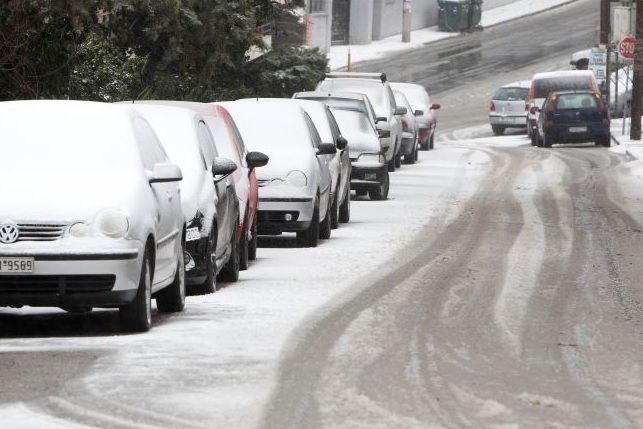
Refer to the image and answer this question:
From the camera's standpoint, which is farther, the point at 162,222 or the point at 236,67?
the point at 236,67

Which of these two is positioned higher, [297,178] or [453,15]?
[453,15]

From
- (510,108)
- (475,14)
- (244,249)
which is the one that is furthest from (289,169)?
(475,14)

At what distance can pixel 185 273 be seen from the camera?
13.6 meters

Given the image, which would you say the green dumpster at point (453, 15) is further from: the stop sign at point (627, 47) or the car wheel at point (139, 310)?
the car wheel at point (139, 310)

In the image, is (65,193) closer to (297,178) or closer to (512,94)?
(297,178)

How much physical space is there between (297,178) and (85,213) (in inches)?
297

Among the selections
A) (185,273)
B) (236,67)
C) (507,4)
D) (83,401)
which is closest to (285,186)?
(185,273)

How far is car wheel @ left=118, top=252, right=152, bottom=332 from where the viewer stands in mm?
11305

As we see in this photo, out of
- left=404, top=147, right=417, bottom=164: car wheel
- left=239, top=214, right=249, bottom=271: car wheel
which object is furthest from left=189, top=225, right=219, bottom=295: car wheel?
left=404, top=147, right=417, bottom=164: car wheel

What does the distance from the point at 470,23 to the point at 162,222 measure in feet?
235

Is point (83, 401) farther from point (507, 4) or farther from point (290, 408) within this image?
point (507, 4)

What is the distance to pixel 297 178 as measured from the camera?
18.6 meters

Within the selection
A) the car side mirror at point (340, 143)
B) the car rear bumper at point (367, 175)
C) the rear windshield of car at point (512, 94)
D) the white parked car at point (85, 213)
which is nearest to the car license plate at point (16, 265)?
the white parked car at point (85, 213)

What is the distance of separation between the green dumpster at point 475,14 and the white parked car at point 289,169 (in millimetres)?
62033
